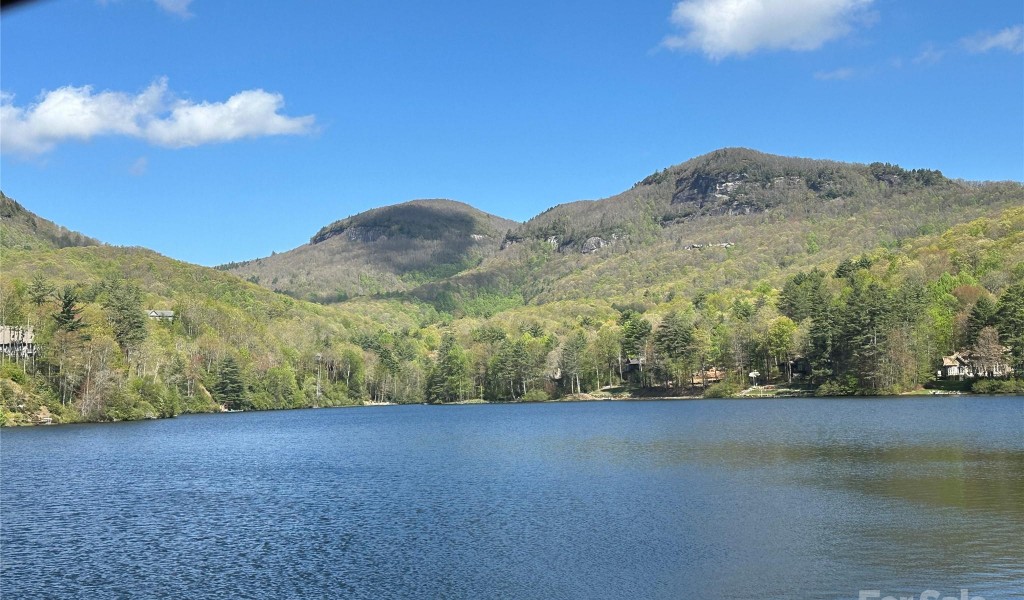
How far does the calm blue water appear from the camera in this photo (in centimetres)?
2327

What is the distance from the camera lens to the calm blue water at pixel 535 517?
23.3 metres

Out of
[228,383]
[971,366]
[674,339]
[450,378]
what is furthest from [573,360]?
[971,366]

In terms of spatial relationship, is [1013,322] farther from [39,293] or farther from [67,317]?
[39,293]

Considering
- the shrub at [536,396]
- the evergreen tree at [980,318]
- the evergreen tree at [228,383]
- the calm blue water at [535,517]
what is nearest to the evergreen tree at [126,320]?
the evergreen tree at [228,383]

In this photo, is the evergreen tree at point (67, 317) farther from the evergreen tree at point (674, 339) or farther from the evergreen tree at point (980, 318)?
the evergreen tree at point (980, 318)

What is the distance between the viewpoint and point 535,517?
106 feet

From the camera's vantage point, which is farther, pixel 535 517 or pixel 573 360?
pixel 573 360

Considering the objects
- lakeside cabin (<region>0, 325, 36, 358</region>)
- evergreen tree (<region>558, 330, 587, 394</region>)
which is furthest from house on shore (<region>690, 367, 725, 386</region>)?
lakeside cabin (<region>0, 325, 36, 358</region>)

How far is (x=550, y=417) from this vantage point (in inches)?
3765

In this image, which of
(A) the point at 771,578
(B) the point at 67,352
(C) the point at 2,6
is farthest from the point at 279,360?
(C) the point at 2,6

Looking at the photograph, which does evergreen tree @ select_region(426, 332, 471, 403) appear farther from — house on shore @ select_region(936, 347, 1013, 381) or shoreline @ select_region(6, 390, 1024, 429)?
house on shore @ select_region(936, 347, 1013, 381)

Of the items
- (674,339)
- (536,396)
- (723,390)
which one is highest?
(674,339)

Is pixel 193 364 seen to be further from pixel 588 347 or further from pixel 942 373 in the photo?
pixel 942 373

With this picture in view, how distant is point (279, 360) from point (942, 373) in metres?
107
